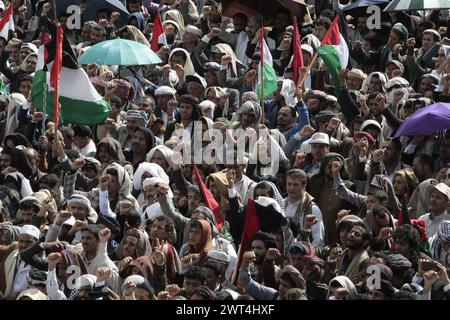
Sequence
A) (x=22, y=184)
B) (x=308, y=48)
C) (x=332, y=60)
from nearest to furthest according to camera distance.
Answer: (x=22, y=184), (x=332, y=60), (x=308, y=48)

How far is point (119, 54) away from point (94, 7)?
3.02 meters

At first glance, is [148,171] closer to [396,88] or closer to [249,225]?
[249,225]

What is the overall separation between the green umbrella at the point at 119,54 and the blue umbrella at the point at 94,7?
93.2 inches

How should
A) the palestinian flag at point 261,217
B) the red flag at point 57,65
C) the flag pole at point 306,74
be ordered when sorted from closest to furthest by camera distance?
1. the palestinian flag at point 261,217
2. the red flag at point 57,65
3. the flag pole at point 306,74

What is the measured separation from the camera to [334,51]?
25.6 meters

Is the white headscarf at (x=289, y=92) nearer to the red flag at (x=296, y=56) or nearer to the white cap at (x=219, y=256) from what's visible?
the red flag at (x=296, y=56)

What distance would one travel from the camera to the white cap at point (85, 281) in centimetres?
1919

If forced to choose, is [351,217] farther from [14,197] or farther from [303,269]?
[14,197]

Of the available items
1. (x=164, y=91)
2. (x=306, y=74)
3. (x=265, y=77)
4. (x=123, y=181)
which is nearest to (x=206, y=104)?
(x=164, y=91)

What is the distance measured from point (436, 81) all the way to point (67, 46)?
12.9 feet

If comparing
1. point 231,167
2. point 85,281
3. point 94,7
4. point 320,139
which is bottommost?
A: point 94,7

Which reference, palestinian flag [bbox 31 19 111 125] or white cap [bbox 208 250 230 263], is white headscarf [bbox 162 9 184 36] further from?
white cap [bbox 208 250 230 263]

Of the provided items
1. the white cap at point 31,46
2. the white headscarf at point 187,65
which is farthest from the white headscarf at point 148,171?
the white cap at point 31,46
